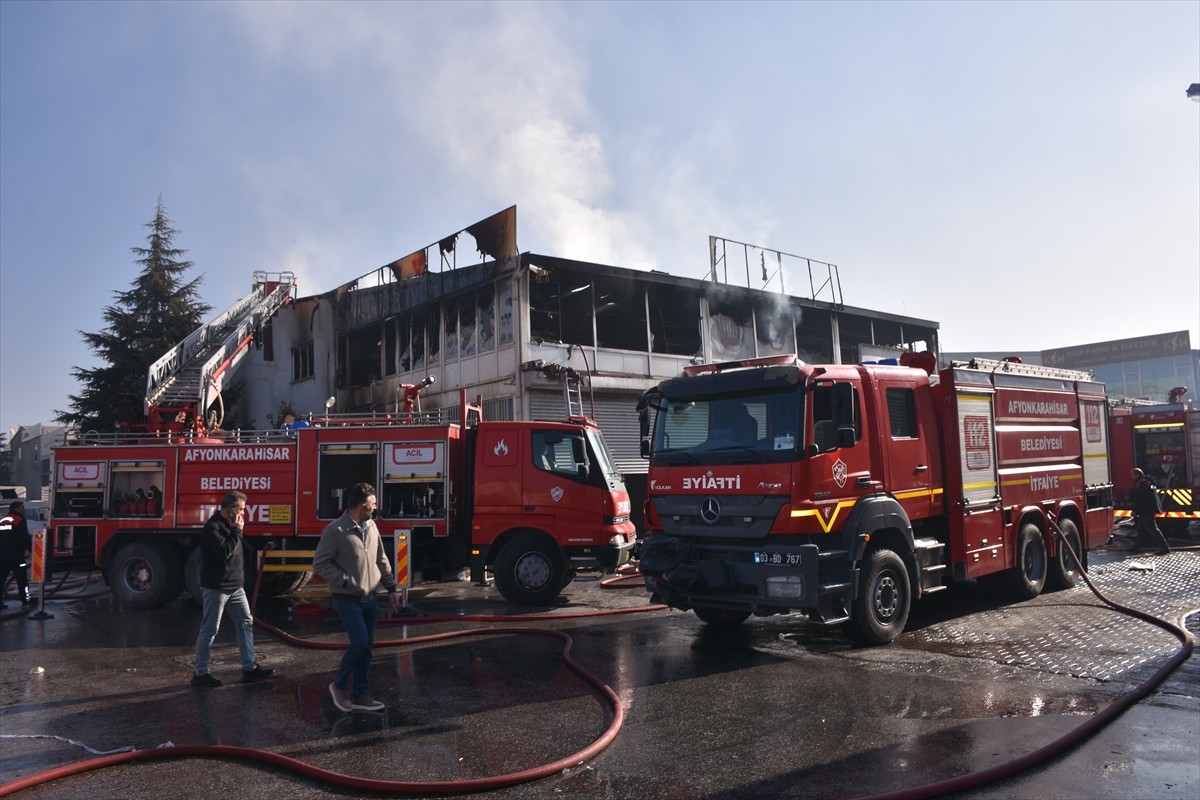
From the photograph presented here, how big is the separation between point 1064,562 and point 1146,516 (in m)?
5.30

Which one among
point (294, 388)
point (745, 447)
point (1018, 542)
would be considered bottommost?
point (1018, 542)

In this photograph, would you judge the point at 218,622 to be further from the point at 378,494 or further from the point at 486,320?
the point at 486,320

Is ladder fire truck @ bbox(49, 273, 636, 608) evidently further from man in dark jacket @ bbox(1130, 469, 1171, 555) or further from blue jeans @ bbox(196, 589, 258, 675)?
man in dark jacket @ bbox(1130, 469, 1171, 555)

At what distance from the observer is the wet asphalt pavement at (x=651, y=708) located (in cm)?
473

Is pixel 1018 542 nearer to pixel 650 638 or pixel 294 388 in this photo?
pixel 650 638

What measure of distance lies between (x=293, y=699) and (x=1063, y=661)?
660 cm

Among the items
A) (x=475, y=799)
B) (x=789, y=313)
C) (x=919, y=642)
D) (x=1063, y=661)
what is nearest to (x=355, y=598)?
(x=475, y=799)

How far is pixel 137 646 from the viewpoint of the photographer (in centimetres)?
918

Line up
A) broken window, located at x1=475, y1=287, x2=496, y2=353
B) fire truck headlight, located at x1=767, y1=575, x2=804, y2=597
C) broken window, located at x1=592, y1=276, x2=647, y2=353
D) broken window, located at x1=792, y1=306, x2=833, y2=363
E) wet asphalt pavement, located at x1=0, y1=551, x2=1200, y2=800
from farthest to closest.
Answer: broken window, located at x1=792, y1=306, x2=833, y2=363
broken window, located at x1=592, y1=276, x2=647, y2=353
broken window, located at x1=475, y1=287, x2=496, y2=353
fire truck headlight, located at x1=767, y1=575, x2=804, y2=597
wet asphalt pavement, located at x1=0, y1=551, x2=1200, y2=800

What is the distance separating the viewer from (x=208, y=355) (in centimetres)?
2034

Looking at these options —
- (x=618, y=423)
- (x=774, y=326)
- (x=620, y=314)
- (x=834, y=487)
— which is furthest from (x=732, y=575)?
(x=774, y=326)

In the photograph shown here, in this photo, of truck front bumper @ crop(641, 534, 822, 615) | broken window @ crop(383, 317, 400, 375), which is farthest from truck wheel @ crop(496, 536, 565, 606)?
broken window @ crop(383, 317, 400, 375)

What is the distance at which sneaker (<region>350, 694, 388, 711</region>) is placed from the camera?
616 cm

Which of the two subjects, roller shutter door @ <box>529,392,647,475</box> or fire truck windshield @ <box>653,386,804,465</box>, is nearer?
fire truck windshield @ <box>653,386,804,465</box>
